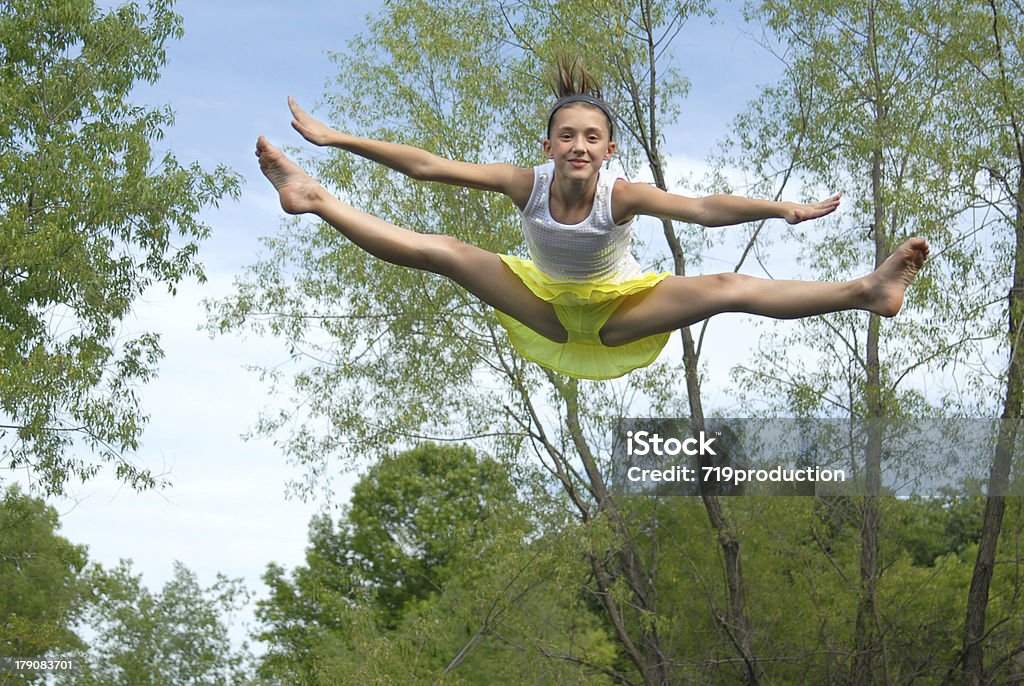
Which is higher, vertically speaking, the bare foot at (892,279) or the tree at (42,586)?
the tree at (42,586)

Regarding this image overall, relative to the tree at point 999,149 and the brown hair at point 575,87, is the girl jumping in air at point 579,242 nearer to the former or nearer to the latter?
the brown hair at point 575,87

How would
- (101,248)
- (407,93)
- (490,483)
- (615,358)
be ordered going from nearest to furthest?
(615,358), (101,248), (407,93), (490,483)

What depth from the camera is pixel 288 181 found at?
137 inches

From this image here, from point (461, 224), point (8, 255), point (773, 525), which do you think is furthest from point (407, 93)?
point (773, 525)

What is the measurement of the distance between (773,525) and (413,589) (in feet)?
21.5

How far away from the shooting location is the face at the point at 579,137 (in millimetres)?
3434

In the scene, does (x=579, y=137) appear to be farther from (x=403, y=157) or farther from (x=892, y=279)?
(x=892, y=279)

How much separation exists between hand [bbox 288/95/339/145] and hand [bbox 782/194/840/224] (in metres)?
1.25

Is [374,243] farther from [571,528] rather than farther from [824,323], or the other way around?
[824,323]

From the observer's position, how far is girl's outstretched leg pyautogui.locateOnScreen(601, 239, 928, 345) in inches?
134

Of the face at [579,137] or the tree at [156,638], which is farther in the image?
the tree at [156,638]

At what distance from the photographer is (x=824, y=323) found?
38.6ft

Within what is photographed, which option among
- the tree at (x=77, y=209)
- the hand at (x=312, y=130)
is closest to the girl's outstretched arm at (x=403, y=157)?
the hand at (x=312, y=130)

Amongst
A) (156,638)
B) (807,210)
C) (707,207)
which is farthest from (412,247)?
(156,638)
